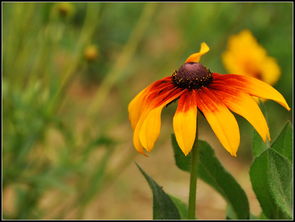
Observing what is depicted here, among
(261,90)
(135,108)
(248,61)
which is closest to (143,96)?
(135,108)

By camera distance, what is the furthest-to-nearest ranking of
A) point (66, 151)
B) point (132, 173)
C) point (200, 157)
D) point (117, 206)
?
point (132, 173), point (117, 206), point (66, 151), point (200, 157)

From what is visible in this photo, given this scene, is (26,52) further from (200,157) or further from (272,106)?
(272,106)

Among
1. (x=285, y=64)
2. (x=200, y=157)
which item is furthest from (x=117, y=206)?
(x=200, y=157)

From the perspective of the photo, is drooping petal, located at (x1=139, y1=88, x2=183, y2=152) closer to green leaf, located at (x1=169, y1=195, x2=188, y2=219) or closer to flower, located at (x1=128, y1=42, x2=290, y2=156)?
flower, located at (x1=128, y1=42, x2=290, y2=156)

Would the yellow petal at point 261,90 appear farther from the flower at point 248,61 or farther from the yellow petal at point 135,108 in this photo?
the flower at point 248,61

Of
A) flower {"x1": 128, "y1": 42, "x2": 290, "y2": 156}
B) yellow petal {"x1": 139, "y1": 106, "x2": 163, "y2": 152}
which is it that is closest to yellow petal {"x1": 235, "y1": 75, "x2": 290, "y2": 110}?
flower {"x1": 128, "y1": 42, "x2": 290, "y2": 156}

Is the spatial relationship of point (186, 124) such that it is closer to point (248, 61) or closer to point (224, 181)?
point (224, 181)

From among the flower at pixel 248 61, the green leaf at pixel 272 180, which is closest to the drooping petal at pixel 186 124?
the green leaf at pixel 272 180
